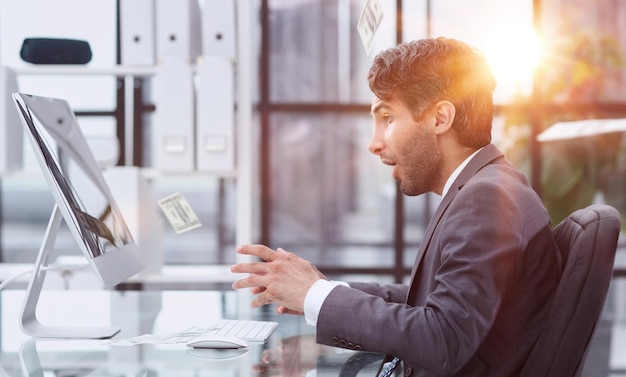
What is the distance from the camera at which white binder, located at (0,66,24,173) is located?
252 cm

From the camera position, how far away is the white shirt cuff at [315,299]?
1.05 metres

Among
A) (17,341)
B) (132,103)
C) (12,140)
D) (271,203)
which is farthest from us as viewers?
(271,203)

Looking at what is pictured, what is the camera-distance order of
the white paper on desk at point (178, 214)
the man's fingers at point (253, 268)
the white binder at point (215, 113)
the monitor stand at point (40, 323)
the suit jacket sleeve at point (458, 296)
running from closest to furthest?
1. the suit jacket sleeve at point (458, 296)
2. the man's fingers at point (253, 268)
3. the monitor stand at point (40, 323)
4. the white paper on desk at point (178, 214)
5. the white binder at point (215, 113)

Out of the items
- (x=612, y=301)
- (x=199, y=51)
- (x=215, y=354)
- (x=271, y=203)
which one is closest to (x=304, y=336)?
(x=215, y=354)

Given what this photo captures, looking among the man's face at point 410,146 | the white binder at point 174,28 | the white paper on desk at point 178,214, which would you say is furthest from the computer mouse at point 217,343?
the white binder at point 174,28

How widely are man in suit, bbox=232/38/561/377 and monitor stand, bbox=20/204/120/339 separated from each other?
1.02 feet

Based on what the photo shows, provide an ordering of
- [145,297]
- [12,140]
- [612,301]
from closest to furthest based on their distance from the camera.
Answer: [145,297] < [12,140] < [612,301]

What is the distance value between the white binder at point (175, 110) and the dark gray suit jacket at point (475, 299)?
1.60 m

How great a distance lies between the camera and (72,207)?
1185mm

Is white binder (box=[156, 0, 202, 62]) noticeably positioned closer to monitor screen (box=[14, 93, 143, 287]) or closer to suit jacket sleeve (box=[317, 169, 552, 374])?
monitor screen (box=[14, 93, 143, 287])

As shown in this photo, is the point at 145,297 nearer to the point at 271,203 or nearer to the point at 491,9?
→ the point at 271,203

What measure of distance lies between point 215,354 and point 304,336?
22cm

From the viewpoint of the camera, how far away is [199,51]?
2.66 metres

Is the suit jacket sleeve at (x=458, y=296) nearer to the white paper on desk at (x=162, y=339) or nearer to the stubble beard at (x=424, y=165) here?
the stubble beard at (x=424, y=165)
